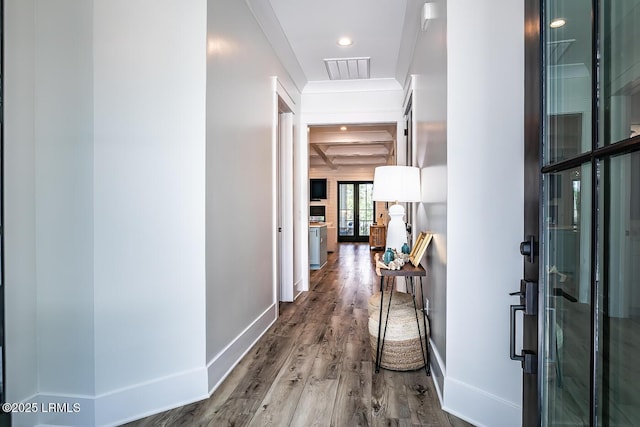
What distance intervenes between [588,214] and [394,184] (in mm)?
1965

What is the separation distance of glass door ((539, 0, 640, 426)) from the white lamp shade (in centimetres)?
174

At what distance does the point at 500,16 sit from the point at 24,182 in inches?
96.9

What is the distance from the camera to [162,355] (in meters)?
2.04

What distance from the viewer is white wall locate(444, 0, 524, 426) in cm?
176

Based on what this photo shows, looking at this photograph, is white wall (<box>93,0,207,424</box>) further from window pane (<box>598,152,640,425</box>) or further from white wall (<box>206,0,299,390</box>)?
window pane (<box>598,152,640,425</box>)

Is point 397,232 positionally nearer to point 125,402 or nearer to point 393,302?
point 393,302

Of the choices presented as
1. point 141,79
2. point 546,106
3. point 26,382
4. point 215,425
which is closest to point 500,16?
point 546,106

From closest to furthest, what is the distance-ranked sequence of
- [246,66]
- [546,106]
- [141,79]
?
[546,106] → [141,79] → [246,66]

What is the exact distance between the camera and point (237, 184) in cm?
263

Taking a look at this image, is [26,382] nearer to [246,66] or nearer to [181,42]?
[181,42]

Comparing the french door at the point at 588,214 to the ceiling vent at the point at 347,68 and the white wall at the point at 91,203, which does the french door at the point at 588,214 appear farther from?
the ceiling vent at the point at 347,68

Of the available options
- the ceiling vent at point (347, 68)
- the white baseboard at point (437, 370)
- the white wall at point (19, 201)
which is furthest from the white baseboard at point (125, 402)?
the ceiling vent at point (347, 68)

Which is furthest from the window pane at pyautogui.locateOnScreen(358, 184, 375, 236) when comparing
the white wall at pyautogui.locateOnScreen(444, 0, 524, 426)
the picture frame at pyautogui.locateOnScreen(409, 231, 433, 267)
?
the white wall at pyautogui.locateOnScreen(444, 0, 524, 426)

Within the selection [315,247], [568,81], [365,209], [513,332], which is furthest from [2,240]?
[365,209]
